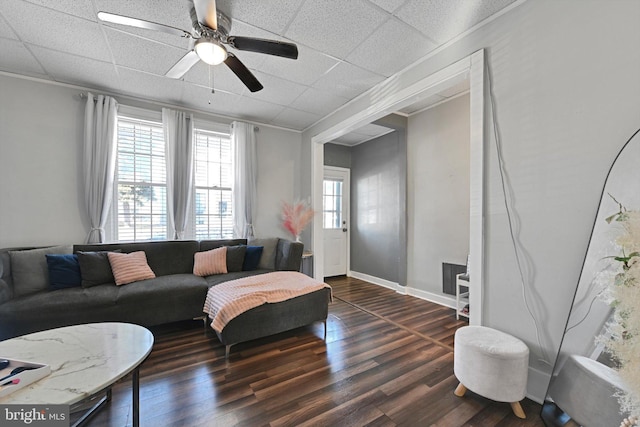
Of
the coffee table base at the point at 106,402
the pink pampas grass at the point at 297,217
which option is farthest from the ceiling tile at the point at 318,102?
the coffee table base at the point at 106,402

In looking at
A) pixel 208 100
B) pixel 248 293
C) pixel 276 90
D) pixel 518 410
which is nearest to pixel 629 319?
pixel 518 410

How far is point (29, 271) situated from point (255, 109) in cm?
312

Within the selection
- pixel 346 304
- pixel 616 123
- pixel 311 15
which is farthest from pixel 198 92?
pixel 616 123

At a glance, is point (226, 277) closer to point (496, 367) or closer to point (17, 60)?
point (496, 367)

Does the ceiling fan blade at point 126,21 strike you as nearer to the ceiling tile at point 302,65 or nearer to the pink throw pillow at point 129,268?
the ceiling tile at point 302,65

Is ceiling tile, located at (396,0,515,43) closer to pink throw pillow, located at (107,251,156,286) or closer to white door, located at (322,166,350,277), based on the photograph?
white door, located at (322,166,350,277)

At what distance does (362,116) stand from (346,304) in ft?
8.54

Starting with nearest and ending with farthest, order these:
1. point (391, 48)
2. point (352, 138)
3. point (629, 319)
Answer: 1. point (629, 319)
2. point (391, 48)
3. point (352, 138)

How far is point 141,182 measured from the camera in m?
3.46

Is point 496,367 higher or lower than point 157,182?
lower

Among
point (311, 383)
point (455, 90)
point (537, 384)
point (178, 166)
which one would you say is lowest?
point (311, 383)

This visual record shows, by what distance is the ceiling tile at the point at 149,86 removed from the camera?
2824mm

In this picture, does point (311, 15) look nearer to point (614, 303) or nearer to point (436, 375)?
point (614, 303)

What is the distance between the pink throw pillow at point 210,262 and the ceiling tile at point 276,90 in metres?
2.12
